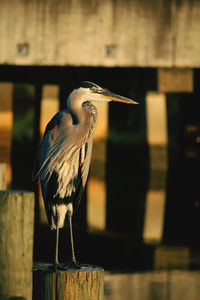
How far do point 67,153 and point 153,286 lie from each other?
1.61 m

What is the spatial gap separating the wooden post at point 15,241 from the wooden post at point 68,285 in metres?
0.06

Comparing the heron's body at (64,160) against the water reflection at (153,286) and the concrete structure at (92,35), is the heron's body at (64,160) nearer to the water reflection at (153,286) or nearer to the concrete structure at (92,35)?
the water reflection at (153,286)

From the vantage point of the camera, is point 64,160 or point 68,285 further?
point 64,160

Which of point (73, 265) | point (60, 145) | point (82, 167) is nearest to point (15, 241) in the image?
point (73, 265)

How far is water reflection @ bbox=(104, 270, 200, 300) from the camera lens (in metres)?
4.93

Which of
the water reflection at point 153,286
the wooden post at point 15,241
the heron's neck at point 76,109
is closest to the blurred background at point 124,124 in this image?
the water reflection at point 153,286

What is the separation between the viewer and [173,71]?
1413 centimetres

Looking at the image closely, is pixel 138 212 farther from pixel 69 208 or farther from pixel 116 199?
pixel 69 208

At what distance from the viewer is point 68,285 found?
11.0ft

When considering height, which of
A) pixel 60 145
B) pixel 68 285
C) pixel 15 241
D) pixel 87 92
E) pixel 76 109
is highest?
pixel 87 92

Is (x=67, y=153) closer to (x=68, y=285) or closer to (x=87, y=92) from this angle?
(x=87, y=92)

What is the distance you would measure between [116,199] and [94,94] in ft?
24.2

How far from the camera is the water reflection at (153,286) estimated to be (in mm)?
4926

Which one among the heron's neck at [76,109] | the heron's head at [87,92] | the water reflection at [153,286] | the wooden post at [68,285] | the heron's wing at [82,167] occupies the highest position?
the heron's head at [87,92]
